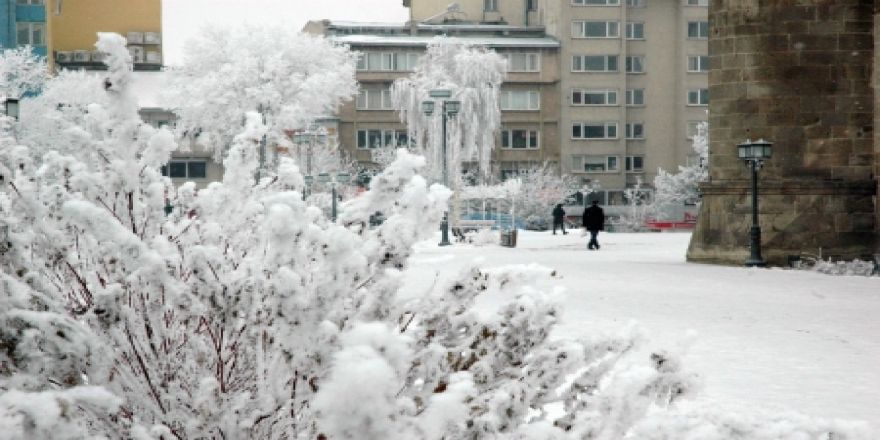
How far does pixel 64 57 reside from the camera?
70.4 m

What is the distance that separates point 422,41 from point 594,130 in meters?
10.9

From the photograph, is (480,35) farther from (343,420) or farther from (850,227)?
(343,420)

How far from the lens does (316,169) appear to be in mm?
67188

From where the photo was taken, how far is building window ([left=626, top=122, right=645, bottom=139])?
75.1 m

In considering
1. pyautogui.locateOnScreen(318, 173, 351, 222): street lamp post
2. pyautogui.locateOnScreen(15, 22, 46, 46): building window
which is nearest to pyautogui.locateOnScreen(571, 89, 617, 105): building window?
pyautogui.locateOnScreen(318, 173, 351, 222): street lamp post

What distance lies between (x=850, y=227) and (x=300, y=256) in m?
22.3

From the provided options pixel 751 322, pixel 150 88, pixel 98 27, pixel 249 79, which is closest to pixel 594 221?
pixel 751 322

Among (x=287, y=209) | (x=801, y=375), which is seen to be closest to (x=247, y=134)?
(x=287, y=209)

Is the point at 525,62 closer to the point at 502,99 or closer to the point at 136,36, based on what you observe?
the point at 502,99

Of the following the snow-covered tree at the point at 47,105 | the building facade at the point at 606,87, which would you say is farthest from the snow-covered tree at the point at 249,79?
the building facade at the point at 606,87

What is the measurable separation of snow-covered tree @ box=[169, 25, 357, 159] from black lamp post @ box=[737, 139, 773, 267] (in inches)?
1416

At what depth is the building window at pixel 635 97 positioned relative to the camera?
246ft

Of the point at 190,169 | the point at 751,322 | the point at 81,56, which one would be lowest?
the point at 751,322

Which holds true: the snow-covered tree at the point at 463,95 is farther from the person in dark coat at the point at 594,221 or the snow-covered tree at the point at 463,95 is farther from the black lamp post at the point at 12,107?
the black lamp post at the point at 12,107
